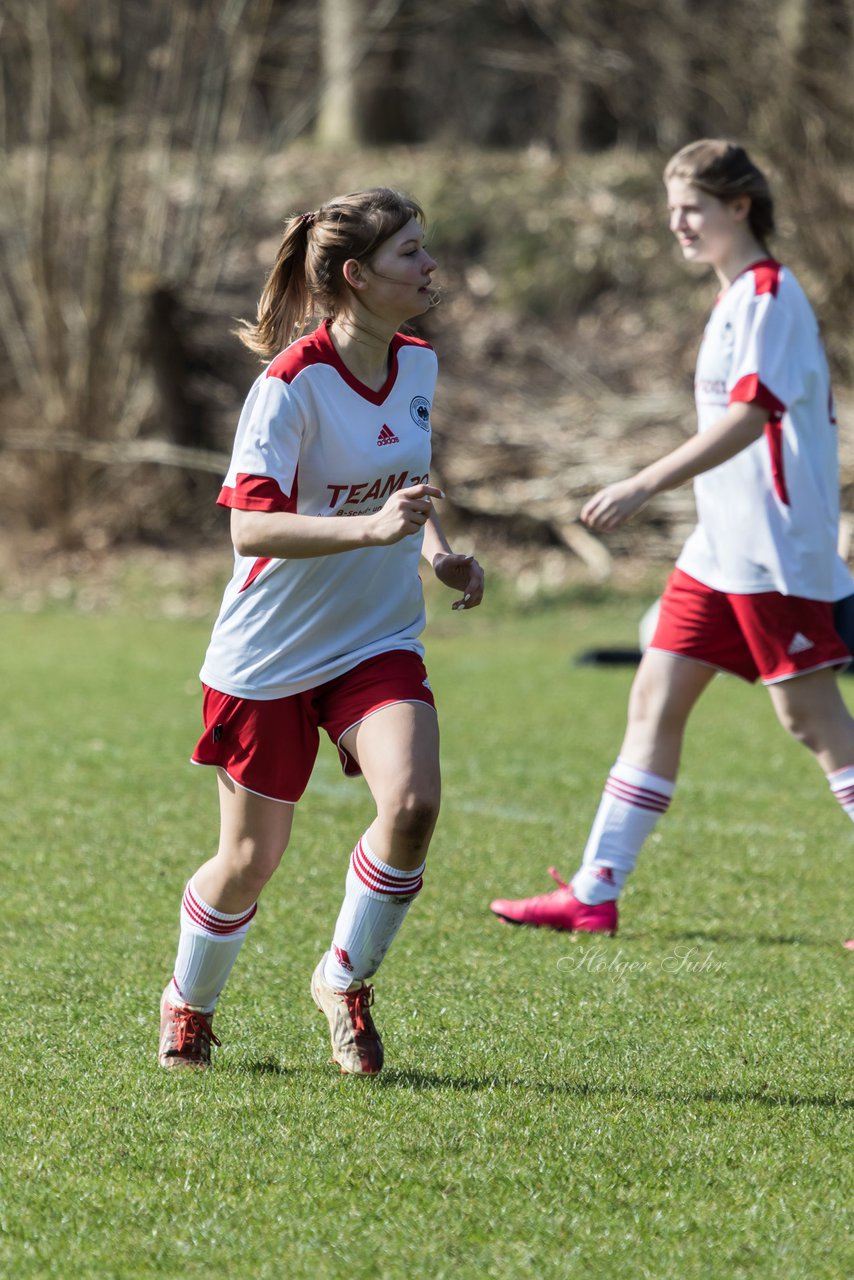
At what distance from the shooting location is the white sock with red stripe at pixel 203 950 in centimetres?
356

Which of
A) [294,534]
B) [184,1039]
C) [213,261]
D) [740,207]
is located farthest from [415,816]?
[213,261]

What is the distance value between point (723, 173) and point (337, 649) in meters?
1.96

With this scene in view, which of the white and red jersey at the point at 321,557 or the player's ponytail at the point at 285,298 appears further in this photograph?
the player's ponytail at the point at 285,298

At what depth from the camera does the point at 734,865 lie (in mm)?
5586

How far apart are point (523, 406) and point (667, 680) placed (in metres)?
10.3

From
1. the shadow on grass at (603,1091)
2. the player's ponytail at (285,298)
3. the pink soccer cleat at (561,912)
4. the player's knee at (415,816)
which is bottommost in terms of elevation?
the pink soccer cleat at (561,912)

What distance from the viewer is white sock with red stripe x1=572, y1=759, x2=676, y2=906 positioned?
4.80m

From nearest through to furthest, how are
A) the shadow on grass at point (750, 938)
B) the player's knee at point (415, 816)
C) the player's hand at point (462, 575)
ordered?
the player's knee at point (415, 816) → the player's hand at point (462, 575) → the shadow on grass at point (750, 938)

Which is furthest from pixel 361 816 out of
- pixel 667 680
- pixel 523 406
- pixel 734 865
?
pixel 523 406

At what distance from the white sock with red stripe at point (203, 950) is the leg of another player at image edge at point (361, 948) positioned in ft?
0.70

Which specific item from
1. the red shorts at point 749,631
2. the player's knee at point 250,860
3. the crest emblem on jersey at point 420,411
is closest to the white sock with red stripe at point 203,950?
the player's knee at point 250,860

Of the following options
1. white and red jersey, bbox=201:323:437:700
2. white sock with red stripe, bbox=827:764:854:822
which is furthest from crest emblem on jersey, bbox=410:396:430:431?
white sock with red stripe, bbox=827:764:854:822

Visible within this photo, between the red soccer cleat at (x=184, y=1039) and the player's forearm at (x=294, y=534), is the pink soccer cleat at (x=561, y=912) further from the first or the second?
the player's forearm at (x=294, y=534)

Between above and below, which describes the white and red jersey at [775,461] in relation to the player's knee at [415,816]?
above
